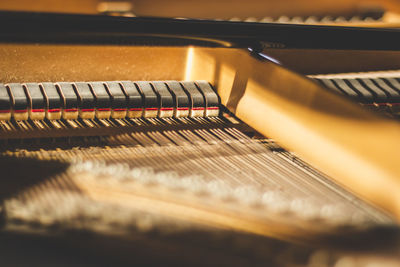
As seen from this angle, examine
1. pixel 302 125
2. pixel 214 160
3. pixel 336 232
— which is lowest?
pixel 336 232

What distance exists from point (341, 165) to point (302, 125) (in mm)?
273

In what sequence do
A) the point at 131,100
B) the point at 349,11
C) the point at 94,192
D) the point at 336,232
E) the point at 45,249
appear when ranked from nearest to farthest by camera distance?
1. the point at 45,249
2. the point at 336,232
3. the point at 94,192
4. the point at 131,100
5. the point at 349,11

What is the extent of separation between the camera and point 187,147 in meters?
2.23

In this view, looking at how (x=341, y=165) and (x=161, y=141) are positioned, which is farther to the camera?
(x=161, y=141)

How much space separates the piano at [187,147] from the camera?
1.58m

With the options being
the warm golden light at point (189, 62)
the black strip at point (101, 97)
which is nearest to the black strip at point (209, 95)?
the warm golden light at point (189, 62)

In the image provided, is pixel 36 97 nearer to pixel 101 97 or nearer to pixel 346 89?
pixel 101 97

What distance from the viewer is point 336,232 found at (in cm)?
165

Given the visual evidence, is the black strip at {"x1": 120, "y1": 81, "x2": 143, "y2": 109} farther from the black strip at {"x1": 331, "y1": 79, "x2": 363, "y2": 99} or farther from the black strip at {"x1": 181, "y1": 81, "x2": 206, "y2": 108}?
the black strip at {"x1": 331, "y1": 79, "x2": 363, "y2": 99}

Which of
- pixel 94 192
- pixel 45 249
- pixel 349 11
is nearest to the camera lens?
pixel 45 249

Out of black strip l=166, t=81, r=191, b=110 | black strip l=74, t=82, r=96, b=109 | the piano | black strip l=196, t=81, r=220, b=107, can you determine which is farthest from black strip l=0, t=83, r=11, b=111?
black strip l=196, t=81, r=220, b=107

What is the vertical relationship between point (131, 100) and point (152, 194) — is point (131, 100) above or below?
above

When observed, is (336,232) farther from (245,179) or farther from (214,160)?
(214,160)

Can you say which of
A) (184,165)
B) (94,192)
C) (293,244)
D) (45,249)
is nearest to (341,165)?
(293,244)
